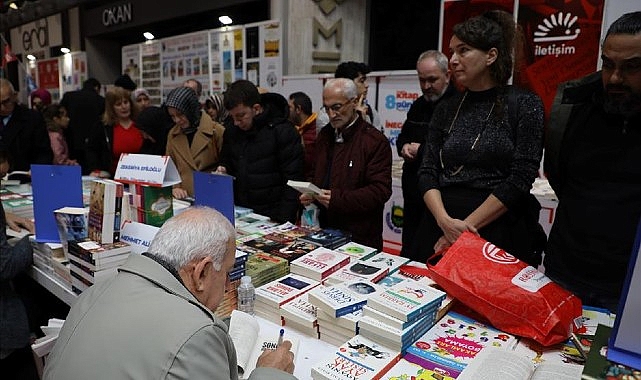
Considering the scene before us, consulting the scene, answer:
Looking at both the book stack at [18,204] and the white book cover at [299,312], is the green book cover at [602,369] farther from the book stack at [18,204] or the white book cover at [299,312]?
the book stack at [18,204]

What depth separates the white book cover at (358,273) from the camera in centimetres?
167

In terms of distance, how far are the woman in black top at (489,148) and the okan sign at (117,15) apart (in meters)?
9.74

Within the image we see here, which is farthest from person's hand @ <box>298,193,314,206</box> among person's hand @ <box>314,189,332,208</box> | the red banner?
the red banner

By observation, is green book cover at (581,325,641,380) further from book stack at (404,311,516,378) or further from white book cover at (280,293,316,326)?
white book cover at (280,293,316,326)

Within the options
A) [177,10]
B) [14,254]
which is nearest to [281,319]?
[14,254]

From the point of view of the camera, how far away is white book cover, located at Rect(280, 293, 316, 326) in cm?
146

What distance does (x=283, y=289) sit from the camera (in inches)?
64.6

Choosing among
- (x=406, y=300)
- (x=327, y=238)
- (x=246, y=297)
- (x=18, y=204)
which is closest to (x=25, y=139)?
(x=18, y=204)

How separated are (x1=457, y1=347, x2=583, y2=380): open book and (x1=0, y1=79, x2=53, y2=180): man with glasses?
3.85m

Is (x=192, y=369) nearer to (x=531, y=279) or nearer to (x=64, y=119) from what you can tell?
(x=531, y=279)

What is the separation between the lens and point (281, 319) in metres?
1.54

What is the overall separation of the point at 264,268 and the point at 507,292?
0.83 meters

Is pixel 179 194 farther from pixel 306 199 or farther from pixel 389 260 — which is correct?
pixel 389 260

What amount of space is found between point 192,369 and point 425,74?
7.53 ft
